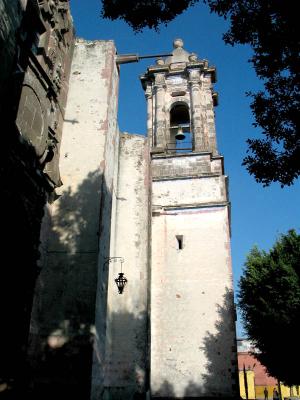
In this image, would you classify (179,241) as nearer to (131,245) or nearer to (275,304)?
(131,245)

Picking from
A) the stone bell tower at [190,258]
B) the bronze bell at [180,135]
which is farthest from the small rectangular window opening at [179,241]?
the bronze bell at [180,135]

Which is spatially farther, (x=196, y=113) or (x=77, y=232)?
(x=196, y=113)

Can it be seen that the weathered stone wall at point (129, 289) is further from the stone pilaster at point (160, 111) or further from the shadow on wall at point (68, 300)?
the stone pilaster at point (160, 111)

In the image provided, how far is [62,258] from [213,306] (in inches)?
281

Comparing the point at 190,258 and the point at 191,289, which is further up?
the point at 190,258

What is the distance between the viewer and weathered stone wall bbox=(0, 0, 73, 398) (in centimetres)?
576

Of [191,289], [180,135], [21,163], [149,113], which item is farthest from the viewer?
[149,113]

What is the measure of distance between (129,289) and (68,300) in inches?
153

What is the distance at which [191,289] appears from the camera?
519 inches

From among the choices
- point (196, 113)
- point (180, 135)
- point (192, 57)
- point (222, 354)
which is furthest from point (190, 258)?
point (192, 57)

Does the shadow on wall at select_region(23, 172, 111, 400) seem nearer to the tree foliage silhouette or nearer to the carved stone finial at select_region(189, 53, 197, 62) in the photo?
the tree foliage silhouette

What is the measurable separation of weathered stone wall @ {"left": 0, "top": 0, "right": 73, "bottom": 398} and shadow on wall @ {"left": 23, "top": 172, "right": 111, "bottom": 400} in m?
0.37

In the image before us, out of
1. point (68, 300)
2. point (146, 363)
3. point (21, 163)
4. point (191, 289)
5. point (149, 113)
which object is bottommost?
point (146, 363)

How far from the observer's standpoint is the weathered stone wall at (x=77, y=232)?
6234mm
